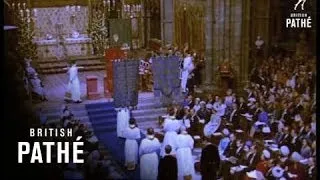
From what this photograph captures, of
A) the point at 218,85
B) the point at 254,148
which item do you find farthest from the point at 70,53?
the point at 254,148

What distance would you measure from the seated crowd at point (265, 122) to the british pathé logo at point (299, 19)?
38 cm

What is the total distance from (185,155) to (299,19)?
Answer: 1.98 m

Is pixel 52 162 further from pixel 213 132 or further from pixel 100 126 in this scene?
pixel 213 132

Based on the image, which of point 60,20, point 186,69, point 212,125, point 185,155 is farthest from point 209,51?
point 60,20

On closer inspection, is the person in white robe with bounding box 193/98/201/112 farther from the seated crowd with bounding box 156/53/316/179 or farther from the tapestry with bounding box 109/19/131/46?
the tapestry with bounding box 109/19/131/46

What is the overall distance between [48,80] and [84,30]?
2.32 feet

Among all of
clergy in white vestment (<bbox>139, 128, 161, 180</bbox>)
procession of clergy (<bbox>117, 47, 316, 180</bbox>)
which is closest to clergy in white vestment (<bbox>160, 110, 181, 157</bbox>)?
Answer: procession of clergy (<bbox>117, 47, 316, 180</bbox>)

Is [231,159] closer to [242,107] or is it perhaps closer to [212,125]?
[212,125]

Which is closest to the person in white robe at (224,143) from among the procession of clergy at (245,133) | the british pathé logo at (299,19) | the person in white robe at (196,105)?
→ the procession of clergy at (245,133)

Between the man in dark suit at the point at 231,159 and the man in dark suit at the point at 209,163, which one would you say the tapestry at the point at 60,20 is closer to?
the man in dark suit at the point at 209,163

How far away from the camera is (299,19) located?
7.95m

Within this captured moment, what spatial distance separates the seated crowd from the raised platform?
3.14 ft

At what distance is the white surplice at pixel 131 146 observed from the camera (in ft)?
26.0

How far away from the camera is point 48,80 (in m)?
7.76
